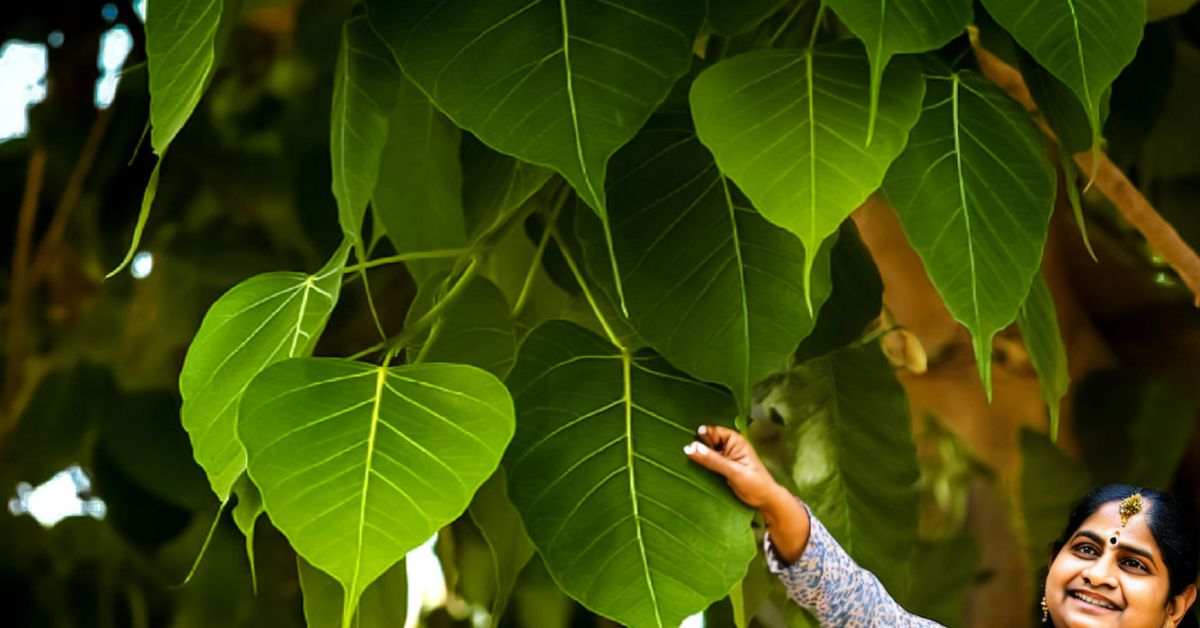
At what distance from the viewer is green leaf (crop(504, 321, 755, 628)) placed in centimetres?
47

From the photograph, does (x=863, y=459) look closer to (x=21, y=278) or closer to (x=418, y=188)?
(x=418, y=188)

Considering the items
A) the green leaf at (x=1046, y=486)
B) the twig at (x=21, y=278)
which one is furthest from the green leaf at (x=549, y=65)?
the twig at (x=21, y=278)

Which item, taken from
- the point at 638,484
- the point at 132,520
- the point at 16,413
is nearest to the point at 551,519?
the point at 638,484

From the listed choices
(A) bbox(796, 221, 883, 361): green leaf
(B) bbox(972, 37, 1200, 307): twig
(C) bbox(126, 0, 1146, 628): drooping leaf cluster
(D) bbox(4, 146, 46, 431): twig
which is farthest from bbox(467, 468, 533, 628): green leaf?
(D) bbox(4, 146, 46, 431): twig

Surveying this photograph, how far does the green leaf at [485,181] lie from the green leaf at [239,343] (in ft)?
0.22

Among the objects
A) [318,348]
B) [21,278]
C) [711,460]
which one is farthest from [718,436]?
[21,278]

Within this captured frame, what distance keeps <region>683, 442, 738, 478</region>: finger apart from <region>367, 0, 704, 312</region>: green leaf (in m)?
0.05

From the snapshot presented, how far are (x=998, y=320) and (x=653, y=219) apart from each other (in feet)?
0.31

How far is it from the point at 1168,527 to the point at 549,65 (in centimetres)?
22

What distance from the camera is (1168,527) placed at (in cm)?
53

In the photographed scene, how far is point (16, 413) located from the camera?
1178 millimetres

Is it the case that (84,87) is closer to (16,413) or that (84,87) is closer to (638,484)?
(16,413)

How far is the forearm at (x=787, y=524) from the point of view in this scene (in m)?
0.50

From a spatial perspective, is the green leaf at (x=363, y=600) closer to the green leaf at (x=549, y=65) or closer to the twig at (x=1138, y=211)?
the green leaf at (x=549, y=65)
